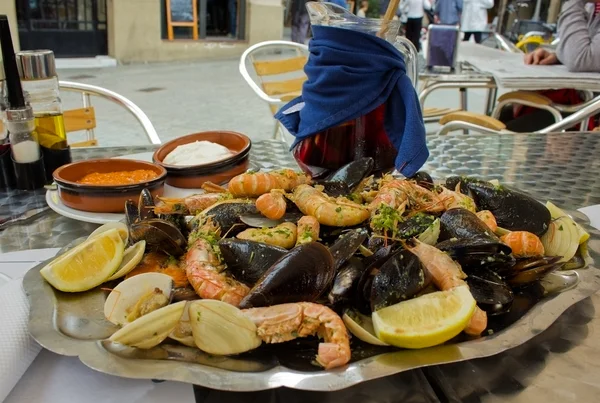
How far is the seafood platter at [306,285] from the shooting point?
643 mm

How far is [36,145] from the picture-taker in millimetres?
1286

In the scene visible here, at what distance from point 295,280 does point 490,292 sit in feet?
0.93

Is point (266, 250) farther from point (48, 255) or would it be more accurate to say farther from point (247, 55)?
point (247, 55)

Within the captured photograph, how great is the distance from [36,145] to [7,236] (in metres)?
0.29

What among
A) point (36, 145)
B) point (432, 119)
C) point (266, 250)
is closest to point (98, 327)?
point (266, 250)

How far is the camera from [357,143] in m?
1.26

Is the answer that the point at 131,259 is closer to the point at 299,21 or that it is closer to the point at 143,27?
the point at 143,27

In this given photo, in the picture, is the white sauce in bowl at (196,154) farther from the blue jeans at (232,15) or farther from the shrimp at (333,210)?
the blue jeans at (232,15)

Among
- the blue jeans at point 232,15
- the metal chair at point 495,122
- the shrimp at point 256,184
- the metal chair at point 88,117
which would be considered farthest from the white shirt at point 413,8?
the shrimp at point 256,184

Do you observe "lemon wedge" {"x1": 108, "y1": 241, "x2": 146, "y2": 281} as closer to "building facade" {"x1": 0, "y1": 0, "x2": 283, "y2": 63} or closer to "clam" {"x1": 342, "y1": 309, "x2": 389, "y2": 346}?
"clam" {"x1": 342, "y1": 309, "x2": 389, "y2": 346}

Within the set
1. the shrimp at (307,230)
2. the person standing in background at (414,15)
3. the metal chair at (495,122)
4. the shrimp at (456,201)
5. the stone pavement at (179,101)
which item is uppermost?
the person standing in background at (414,15)

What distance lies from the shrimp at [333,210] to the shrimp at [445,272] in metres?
0.13

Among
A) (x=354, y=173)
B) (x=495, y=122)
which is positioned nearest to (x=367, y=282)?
(x=354, y=173)

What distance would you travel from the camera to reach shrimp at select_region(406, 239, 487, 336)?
698 mm
